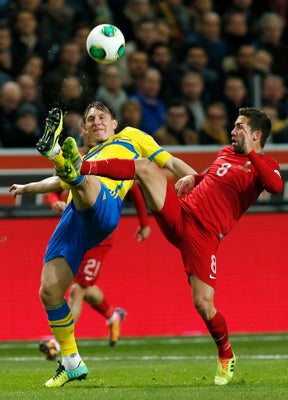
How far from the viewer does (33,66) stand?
13.4 metres

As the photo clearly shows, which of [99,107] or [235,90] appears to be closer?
[99,107]

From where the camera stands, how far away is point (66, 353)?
8.12m

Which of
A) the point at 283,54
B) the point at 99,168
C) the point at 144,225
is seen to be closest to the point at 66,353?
the point at 99,168

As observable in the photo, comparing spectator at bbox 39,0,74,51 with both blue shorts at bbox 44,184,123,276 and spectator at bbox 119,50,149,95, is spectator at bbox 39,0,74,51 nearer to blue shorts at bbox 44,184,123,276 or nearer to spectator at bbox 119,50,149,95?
spectator at bbox 119,50,149,95

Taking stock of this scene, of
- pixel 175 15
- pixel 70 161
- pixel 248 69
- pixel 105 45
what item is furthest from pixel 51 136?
pixel 175 15

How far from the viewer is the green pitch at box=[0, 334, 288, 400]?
7.41m

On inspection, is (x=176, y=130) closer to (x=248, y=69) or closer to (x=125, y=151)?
(x=248, y=69)

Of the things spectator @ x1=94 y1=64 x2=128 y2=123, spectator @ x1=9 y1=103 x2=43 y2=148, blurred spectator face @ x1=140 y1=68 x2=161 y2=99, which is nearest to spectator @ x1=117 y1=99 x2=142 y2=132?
spectator @ x1=94 y1=64 x2=128 y2=123

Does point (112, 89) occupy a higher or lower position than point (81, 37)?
lower

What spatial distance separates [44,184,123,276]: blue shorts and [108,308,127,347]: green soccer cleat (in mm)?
3386

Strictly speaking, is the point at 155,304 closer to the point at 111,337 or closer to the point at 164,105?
the point at 111,337

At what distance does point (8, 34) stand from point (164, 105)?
227 centimetres

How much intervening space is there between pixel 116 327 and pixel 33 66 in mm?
3602

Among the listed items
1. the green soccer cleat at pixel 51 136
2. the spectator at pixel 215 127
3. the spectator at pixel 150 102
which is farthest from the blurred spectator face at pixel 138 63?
the green soccer cleat at pixel 51 136
